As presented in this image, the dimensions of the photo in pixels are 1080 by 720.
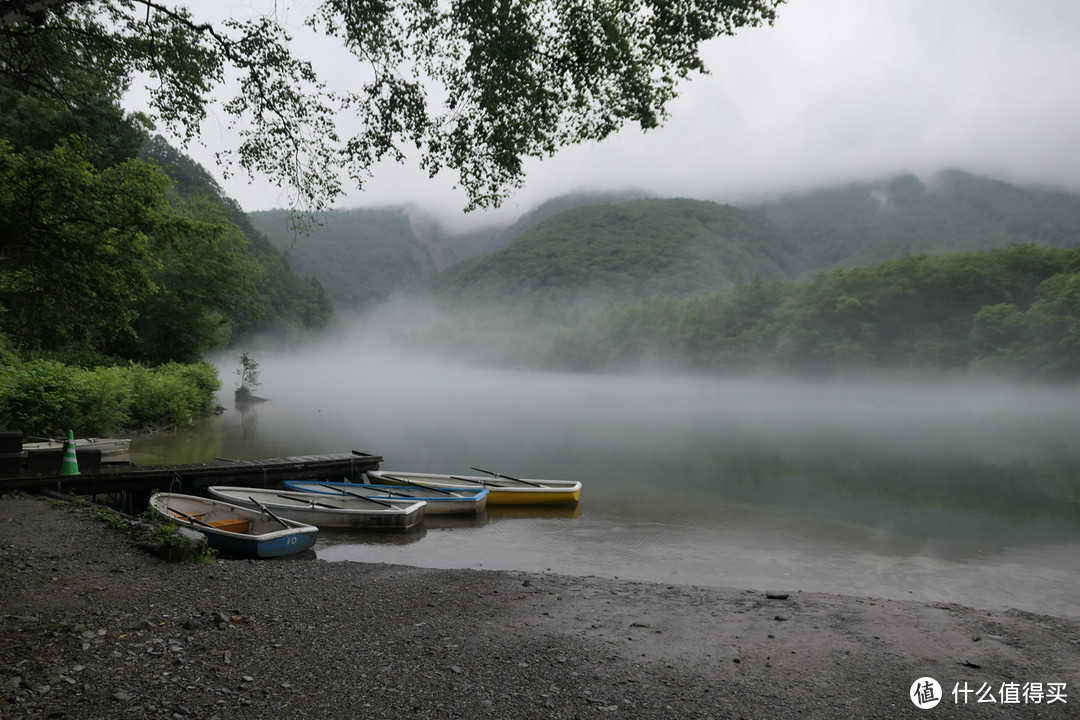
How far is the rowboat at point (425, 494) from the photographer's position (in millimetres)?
15641

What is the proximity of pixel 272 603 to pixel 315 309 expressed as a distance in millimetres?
142332

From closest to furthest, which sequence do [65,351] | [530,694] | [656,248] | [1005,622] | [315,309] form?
[530,694]
[1005,622]
[65,351]
[315,309]
[656,248]

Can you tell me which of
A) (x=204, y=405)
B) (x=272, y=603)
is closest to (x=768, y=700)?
(x=272, y=603)

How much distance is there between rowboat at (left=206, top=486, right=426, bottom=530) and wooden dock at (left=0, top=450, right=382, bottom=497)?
1.04 m

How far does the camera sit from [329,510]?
13805 mm

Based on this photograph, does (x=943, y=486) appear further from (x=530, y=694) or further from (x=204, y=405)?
(x=204, y=405)

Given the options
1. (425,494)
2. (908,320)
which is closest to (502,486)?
(425,494)

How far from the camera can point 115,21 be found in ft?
29.3

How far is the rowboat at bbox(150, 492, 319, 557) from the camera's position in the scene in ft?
34.8

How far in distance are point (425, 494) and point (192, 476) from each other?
19.0 feet

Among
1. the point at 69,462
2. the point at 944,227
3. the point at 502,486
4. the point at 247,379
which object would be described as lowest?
the point at 502,486

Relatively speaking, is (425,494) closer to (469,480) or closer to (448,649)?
(469,480)

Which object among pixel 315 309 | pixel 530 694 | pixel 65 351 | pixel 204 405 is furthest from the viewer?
pixel 315 309

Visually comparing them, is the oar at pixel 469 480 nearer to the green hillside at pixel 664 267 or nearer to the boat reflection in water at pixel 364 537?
the boat reflection in water at pixel 364 537
